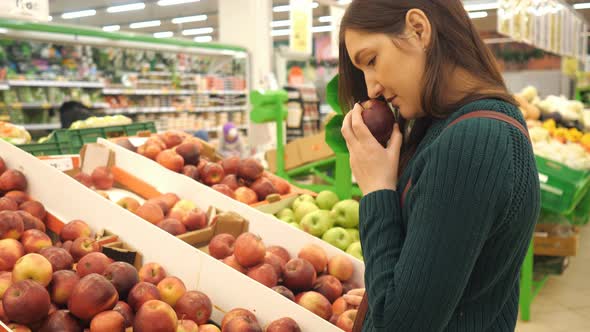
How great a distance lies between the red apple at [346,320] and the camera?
1565 millimetres

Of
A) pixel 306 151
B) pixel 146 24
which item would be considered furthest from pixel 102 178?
pixel 146 24

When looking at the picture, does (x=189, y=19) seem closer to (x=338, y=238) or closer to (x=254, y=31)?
(x=254, y=31)

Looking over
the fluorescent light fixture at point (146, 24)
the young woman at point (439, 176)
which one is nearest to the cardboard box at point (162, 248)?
the young woman at point (439, 176)

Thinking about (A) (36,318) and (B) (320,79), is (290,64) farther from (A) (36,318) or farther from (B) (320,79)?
(A) (36,318)

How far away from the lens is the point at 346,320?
1.58 metres

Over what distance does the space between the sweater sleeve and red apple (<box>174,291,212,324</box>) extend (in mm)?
799

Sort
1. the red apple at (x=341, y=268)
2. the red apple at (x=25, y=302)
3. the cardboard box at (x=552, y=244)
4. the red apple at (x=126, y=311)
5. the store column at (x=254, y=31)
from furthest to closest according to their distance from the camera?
the store column at (x=254, y=31) → the cardboard box at (x=552, y=244) → the red apple at (x=341, y=268) → the red apple at (x=126, y=311) → the red apple at (x=25, y=302)

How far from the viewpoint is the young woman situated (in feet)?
2.70

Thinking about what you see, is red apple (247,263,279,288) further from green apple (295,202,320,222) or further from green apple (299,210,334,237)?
green apple (295,202,320,222)

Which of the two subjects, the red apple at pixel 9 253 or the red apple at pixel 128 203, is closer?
the red apple at pixel 9 253

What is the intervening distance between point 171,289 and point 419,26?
107 cm

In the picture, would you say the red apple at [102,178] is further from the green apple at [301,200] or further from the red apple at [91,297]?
the red apple at [91,297]

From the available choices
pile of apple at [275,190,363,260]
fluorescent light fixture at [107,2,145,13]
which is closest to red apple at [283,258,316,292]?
pile of apple at [275,190,363,260]

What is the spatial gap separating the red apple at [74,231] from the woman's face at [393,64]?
1.30 metres
